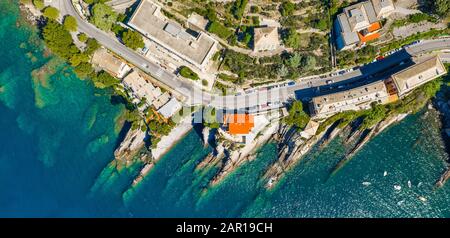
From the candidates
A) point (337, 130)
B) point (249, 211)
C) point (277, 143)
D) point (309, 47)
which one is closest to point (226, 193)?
point (249, 211)

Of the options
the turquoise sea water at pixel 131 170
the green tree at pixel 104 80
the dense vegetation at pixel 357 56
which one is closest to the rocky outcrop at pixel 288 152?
the turquoise sea water at pixel 131 170

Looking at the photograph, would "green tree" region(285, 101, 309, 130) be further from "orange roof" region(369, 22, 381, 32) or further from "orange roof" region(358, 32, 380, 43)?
"orange roof" region(369, 22, 381, 32)

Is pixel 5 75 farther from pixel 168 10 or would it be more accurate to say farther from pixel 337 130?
pixel 337 130

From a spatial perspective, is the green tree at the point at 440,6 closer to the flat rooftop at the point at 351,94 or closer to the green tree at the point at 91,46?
the flat rooftop at the point at 351,94

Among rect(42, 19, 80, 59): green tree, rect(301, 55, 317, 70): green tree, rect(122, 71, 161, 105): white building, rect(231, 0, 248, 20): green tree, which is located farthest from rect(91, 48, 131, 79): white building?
rect(301, 55, 317, 70): green tree

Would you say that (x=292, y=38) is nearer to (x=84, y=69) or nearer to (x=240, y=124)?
(x=240, y=124)

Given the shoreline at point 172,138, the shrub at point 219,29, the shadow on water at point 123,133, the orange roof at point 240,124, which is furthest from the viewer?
the shadow on water at point 123,133
